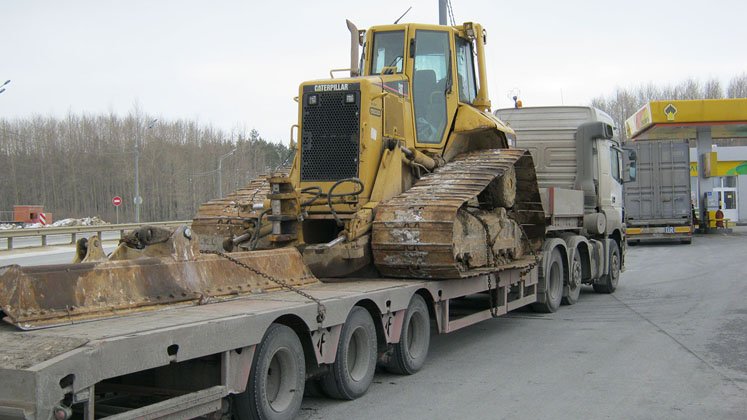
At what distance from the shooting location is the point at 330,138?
9.46 m

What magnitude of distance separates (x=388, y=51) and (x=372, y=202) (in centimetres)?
260

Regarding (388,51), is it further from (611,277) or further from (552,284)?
(611,277)

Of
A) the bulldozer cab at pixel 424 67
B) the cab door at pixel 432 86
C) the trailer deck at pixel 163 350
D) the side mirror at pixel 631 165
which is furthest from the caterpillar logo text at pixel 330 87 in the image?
the side mirror at pixel 631 165

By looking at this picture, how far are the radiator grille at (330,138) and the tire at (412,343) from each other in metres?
1.83

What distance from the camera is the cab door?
1042 cm

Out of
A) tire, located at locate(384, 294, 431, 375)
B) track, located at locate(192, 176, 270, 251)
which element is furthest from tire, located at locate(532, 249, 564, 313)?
track, located at locate(192, 176, 270, 251)

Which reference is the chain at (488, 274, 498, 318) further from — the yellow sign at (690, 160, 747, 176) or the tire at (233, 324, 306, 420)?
the yellow sign at (690, 160, 747, 176)

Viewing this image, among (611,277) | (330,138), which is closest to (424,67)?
(330,138)

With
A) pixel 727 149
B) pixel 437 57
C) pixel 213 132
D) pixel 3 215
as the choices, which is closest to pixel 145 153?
pixel 213 132

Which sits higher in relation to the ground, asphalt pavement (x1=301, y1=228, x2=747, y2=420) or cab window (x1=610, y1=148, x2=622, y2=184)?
cab window (x1=610, y1=148, x2=622, y2=184)

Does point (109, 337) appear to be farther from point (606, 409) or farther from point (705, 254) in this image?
point (705, 254)

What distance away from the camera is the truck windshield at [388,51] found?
1052 centimetres

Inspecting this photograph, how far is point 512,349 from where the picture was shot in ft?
32.7

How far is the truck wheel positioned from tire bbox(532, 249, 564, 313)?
6.02 metres
